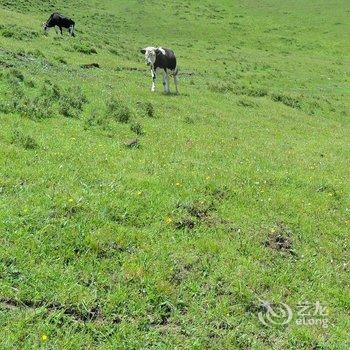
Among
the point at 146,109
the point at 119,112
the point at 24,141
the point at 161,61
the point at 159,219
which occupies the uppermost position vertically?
the point at 161,61

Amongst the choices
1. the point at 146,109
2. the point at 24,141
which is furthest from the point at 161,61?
the point at 24,141

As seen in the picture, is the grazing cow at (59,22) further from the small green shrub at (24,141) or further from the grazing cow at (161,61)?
the small green shrub at (24,141)

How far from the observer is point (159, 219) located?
33.3 ft

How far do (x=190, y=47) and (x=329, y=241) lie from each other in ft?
148

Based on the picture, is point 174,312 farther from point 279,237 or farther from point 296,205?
point 296,205

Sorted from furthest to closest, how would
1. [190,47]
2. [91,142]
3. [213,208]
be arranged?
1. [190,47]
2. [91,142]
3. [213,208]

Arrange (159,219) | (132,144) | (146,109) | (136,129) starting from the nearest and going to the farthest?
(159,219) < (132,144) < (136,129) < (146,109)

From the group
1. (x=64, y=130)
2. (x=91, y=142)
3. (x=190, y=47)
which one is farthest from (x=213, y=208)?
(x=190, y=47)

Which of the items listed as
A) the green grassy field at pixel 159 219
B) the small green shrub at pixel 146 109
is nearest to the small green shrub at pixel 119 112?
the green grassy field at pixel 159 219

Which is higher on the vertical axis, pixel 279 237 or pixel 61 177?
pixel 61 177

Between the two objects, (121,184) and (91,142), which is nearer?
(121,184)

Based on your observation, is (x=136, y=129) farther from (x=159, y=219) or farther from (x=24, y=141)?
(x=159, y=219)

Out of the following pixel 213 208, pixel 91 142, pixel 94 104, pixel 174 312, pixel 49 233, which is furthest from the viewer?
pixel 94 104

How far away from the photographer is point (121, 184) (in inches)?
440
